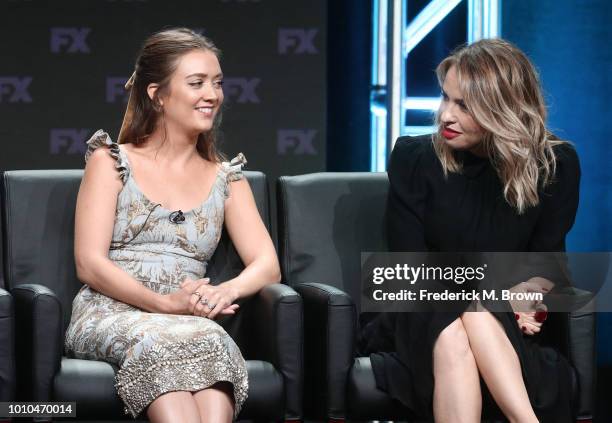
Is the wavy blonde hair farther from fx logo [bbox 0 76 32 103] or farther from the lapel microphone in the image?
fx logo [bbox 0 76 32 103]

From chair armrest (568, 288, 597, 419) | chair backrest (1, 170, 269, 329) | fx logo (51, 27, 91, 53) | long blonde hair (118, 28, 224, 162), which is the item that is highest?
fx logo (51, 27, 91, 53)

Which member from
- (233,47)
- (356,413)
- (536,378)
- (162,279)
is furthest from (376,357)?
(233,47)

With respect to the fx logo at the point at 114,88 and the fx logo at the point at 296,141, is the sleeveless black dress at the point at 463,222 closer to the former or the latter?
the fx logo at the point at 296,141

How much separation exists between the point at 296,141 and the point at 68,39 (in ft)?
3.60

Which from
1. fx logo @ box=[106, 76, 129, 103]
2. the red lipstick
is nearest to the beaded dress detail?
the red lipstick

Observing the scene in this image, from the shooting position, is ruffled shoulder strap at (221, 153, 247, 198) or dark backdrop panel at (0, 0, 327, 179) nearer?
ruffled shoulder strap at (221, 153, 247, 198)

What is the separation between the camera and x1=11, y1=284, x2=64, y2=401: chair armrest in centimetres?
284

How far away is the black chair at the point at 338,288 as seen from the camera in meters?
3.00

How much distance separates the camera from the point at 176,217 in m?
3.16

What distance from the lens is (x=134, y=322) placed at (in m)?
2.87

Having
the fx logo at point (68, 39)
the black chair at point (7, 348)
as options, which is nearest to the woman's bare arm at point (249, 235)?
the black chair at point (7, 348)

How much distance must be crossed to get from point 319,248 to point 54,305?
3.18 ft

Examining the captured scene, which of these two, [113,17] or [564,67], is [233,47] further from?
[564,67]

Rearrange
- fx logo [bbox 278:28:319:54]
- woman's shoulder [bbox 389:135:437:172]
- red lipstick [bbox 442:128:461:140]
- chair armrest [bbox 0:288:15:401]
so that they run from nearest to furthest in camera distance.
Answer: chair armrest [bbox 0:288:15:401] < red lipstick [bbox 442:128:461:140] < woman's shoulder [bbox 389:135:437:172] < fx logo [bbox 278:28:319:54]
